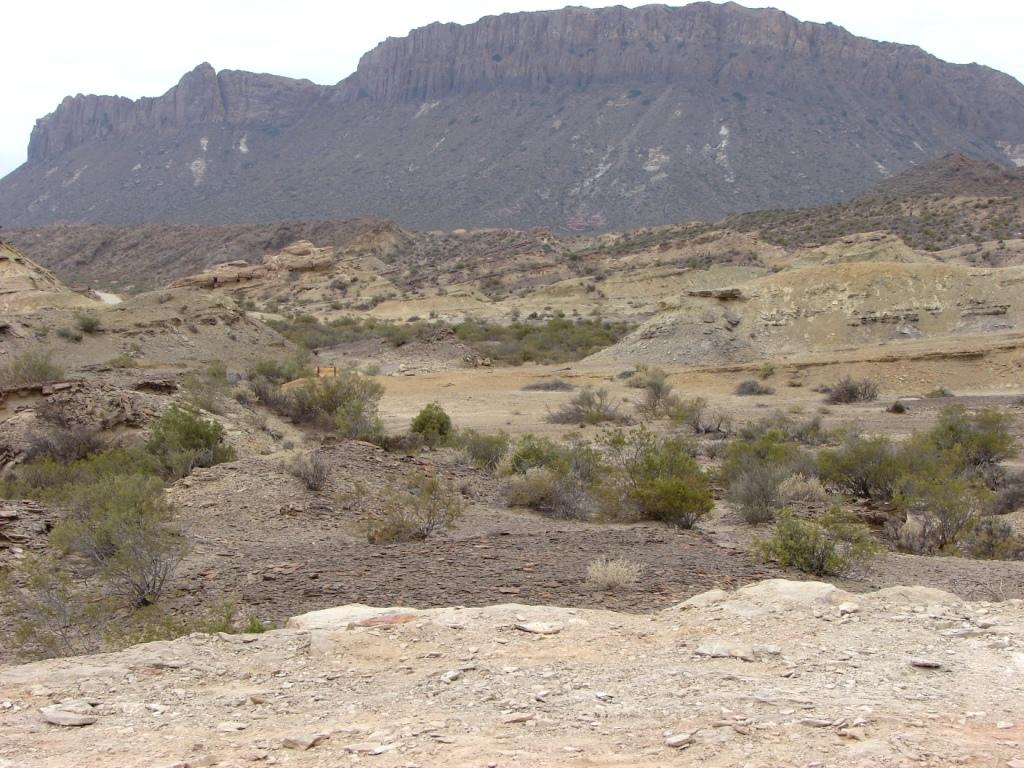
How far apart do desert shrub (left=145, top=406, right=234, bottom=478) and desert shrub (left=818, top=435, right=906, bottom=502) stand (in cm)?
966

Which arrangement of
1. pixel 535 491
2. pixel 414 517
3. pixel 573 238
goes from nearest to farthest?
pixel 414 517 → pixel 535 491 → pixel 573 238

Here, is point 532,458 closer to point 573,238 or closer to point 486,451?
point 486,451

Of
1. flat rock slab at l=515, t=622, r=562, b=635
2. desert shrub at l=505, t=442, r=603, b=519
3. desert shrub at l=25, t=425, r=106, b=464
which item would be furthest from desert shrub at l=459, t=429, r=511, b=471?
flat rock slab at l=515, t=622, r=562, b=635

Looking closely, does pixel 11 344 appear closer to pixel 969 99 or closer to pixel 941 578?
pixel 941 578

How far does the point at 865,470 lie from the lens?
48.1 feet

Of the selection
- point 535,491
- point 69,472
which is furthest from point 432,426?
point 69,472

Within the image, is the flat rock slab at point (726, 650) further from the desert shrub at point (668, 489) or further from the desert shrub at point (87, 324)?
the desert shrub at point (87, 324)

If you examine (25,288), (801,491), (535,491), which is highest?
(25,288)

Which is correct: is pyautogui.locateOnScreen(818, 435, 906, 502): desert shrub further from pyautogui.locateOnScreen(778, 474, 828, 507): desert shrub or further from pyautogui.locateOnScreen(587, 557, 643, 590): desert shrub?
pyautogui.locateOnScreen(587, 557, 643, 590): desert shrub

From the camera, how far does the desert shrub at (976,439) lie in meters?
16.7

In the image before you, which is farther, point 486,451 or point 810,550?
point 486,451

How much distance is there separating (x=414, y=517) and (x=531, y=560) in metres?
2.72

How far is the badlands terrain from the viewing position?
466 centimetres

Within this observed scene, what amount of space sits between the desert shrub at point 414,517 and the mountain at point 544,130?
9155cm
